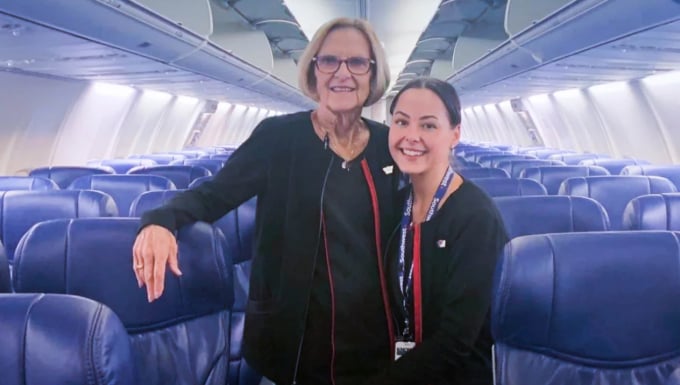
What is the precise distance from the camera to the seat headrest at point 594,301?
1971 millimetres

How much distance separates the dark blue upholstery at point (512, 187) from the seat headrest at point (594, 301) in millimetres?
2832

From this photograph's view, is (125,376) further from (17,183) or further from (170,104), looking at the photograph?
(170,104)

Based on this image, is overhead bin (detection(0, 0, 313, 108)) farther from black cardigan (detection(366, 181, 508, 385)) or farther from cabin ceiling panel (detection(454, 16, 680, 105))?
cabin ceiling panel (detection(454, 16, 680, 105))

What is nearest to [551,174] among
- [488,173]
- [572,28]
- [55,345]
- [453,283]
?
[488,173]

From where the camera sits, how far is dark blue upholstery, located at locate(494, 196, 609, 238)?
3.39 m

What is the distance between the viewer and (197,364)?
2.31 metres

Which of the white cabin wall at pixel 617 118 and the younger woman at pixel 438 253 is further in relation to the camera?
Answer: the white cabin wall at pixel 617 118

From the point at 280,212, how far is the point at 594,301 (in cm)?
102

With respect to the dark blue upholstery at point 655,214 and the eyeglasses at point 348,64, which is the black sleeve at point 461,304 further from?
the dark blue upholstery at point 655,214

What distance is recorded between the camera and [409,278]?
1.96 metres

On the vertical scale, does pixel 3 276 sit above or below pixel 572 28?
below

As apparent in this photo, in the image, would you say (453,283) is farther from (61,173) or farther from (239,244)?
(61,173)

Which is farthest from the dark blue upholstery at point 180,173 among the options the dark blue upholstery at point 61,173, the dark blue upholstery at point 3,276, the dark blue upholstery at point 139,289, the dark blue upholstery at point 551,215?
the dark blue upholstery at point 139,289

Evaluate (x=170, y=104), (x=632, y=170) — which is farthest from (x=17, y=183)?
(x=170, y=104)
